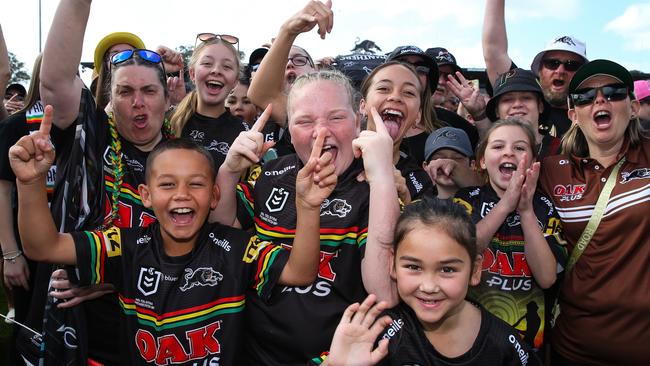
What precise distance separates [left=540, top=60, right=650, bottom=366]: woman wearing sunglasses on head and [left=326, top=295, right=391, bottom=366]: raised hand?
1.35 m

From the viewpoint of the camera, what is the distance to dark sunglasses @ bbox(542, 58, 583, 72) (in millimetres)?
4281

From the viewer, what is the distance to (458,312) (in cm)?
233

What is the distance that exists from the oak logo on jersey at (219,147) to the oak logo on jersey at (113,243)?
1166mm

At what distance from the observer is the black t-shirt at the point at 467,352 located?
2211 millimetres

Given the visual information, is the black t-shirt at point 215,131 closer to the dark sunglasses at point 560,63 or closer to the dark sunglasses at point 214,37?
the dark sunglasses at point 214,37

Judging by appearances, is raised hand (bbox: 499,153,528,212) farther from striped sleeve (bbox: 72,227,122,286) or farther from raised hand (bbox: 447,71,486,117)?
striped sleeve (bbox: 72,227,122,286)

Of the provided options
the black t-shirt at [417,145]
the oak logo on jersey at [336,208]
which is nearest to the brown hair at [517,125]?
the black t-shirt at [417,145]

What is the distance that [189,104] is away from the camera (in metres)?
3.99

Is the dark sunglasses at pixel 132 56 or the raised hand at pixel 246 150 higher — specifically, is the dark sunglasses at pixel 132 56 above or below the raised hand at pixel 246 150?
above

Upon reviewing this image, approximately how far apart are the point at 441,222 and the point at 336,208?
481mm

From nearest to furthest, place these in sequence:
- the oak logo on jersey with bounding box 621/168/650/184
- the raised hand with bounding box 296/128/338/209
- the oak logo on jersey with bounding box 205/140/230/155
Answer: the raised hand with bounding box 296/128/338/209
the oak logo on jersey with bounding box 621/168/650/184
the oak logo on jersey with bounding box 205/140/230/155

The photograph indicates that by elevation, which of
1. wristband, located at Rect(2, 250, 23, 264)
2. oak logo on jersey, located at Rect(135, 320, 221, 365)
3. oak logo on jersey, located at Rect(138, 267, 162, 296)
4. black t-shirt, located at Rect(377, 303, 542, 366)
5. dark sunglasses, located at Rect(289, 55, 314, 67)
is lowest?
oak logo on jersey, located at Rect(135, 320, 221, 365)

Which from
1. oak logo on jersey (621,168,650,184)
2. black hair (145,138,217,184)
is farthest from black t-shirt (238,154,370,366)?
oak logo on jersey (621,168,650,184)

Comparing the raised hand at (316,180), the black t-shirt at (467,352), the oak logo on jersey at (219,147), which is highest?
the oak logo on jersey at (219,147)
